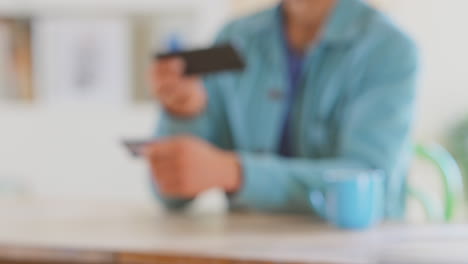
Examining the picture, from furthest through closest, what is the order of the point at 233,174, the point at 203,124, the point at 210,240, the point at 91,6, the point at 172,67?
the point at 91,6
the point at 203,124
the point at 172,67
the point at 233,174
the point at 210,240

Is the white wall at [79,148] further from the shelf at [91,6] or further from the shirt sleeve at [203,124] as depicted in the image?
the shirt sleeve at [203,124]

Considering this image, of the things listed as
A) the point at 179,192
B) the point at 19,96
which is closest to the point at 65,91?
the point at 19,96

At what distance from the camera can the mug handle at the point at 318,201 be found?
1.01 metres

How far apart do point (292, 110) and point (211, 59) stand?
228mm

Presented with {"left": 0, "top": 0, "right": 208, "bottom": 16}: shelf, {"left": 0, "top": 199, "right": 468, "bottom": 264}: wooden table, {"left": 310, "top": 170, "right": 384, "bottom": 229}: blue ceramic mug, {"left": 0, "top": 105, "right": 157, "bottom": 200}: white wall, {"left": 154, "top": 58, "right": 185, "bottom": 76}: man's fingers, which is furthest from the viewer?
{"left": 0, "top": 105, "right": 157, "bottom": 200}: white wall

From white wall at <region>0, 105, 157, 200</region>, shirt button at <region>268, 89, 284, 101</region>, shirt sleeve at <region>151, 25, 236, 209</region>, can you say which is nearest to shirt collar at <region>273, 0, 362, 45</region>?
shirt button at <region>268, 89, 284, 101</region>

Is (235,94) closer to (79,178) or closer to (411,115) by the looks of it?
(411,115)

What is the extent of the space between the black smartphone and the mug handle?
0.26 m

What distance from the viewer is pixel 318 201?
101cm

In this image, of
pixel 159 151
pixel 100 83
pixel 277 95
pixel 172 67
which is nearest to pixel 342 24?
pixel 277 95

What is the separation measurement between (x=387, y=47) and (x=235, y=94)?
0.33 m

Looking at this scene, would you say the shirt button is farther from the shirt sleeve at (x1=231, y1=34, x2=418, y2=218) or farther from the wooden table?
the wooden table

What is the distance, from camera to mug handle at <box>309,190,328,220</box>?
101cm

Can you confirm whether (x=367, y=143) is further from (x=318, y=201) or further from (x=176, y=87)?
(x=176, y=87)
